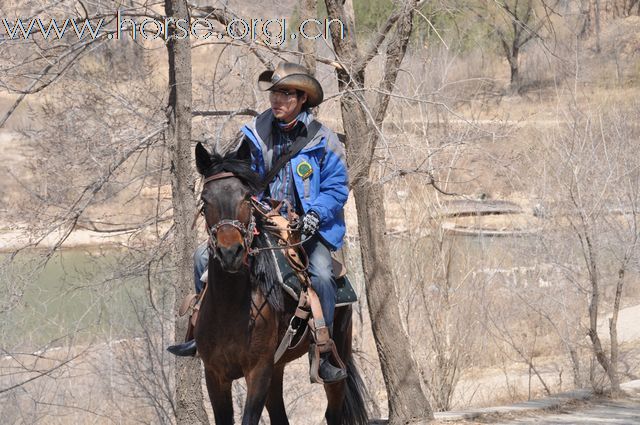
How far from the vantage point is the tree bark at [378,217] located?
382 inches

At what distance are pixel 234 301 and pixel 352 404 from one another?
1.90 meters

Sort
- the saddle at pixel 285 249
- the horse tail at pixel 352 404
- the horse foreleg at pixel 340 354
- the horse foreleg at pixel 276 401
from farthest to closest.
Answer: the horse tail at pixel 352 404 < the horse foreleg at pixel 340 354 < the horse foreleg at pixel 276 401 < the saddle at pixel 285 249

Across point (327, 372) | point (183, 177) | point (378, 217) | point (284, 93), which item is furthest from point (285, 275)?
point (378, 217)

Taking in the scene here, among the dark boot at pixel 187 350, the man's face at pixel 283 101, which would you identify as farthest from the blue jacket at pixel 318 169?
the dark boot at pixel 187 350

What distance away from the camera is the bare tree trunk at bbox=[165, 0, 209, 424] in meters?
8.02

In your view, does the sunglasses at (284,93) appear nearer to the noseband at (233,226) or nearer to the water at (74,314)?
the noseband at (233,226)

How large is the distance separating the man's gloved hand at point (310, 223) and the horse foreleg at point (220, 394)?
1044 mm

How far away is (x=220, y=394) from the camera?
213 inches

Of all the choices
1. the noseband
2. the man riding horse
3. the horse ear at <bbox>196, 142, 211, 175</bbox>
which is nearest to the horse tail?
the man riding horse

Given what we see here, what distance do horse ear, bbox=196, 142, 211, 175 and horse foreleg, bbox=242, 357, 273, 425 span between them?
48.1 inches

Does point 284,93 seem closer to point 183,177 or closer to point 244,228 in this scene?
point 244,228

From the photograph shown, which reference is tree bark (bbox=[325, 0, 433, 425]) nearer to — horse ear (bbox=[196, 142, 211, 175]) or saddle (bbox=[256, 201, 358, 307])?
saddle (bbox=[256, 201, 358, 307])

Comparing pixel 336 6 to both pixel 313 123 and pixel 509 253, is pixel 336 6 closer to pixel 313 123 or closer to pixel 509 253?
pixel 313 123

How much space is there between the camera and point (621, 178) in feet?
47.8
